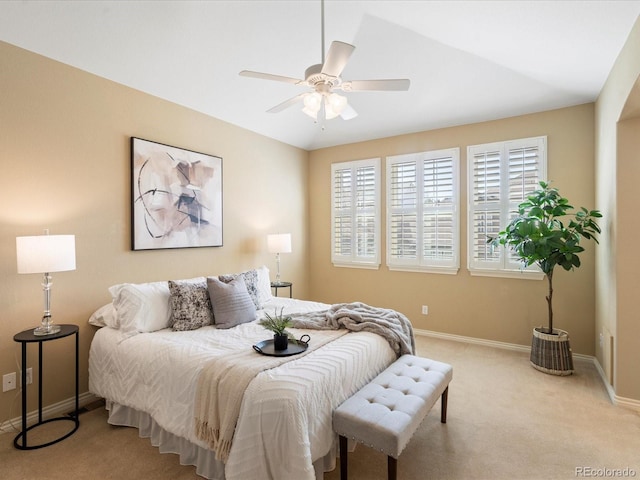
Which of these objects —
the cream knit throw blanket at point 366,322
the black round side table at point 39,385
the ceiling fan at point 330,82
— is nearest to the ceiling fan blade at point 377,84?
the ceiling fan at point 330,82

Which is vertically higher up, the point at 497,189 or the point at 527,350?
the point at 497,189

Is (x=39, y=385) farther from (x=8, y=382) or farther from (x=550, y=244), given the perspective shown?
(x=550, y=244)

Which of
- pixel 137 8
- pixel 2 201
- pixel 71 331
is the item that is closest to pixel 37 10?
pixel 137 8

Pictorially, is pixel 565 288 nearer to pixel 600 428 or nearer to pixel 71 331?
pixel 600 428

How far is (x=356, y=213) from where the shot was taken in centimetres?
522

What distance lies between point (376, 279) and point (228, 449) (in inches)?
140

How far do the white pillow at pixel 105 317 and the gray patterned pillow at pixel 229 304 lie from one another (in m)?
0.75

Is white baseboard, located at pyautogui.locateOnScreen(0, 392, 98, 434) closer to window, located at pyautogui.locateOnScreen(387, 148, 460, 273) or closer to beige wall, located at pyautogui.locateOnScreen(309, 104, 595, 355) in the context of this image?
beige wall, located at pyautogui.locateOnScreen(309, 104, 595, 355)

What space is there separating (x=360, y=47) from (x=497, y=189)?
2309mm

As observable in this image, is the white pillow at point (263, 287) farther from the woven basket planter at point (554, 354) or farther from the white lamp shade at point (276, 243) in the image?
the woven basket planter at point (554, 354)

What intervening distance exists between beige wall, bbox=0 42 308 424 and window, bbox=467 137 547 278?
3.27 m

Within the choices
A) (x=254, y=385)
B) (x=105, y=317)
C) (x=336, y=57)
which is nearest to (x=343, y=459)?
(x=254, y=385)

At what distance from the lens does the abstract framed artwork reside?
328 cm

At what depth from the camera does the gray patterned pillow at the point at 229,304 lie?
2.90m
